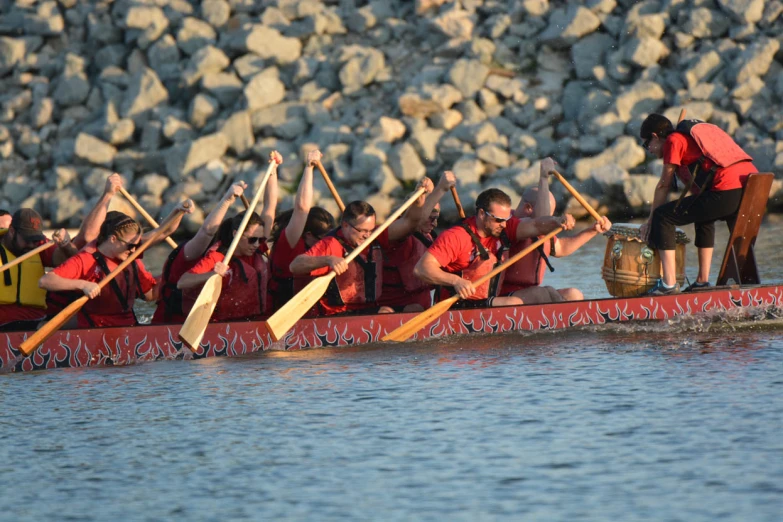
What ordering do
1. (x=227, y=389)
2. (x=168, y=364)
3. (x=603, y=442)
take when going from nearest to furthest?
(x=603, y=442) → (x=227, y=389) → (x=168, y=364)

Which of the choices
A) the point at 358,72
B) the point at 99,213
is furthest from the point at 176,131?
the point at 99,213

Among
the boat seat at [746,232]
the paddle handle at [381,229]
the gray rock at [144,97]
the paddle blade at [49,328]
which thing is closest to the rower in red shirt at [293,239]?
the paddle handle at [381,229]

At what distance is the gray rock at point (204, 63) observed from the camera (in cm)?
2148

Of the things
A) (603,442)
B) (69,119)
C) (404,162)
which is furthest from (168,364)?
(69,119)

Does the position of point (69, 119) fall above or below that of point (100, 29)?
below

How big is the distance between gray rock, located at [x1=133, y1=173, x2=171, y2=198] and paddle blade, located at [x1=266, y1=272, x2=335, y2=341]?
1144cm

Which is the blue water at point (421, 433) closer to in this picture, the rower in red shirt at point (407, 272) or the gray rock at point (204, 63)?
the rower in red shirt at point (407, 272)

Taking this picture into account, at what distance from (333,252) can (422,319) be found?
823mm

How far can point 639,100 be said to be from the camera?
19969mm

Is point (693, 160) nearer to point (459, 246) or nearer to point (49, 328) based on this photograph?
point (459, 246)

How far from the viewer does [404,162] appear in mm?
19719

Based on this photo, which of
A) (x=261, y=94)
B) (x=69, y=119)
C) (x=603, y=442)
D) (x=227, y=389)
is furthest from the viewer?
(x=69, y=119)

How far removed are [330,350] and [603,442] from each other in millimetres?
3196

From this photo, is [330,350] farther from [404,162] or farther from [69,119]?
[69,119]
